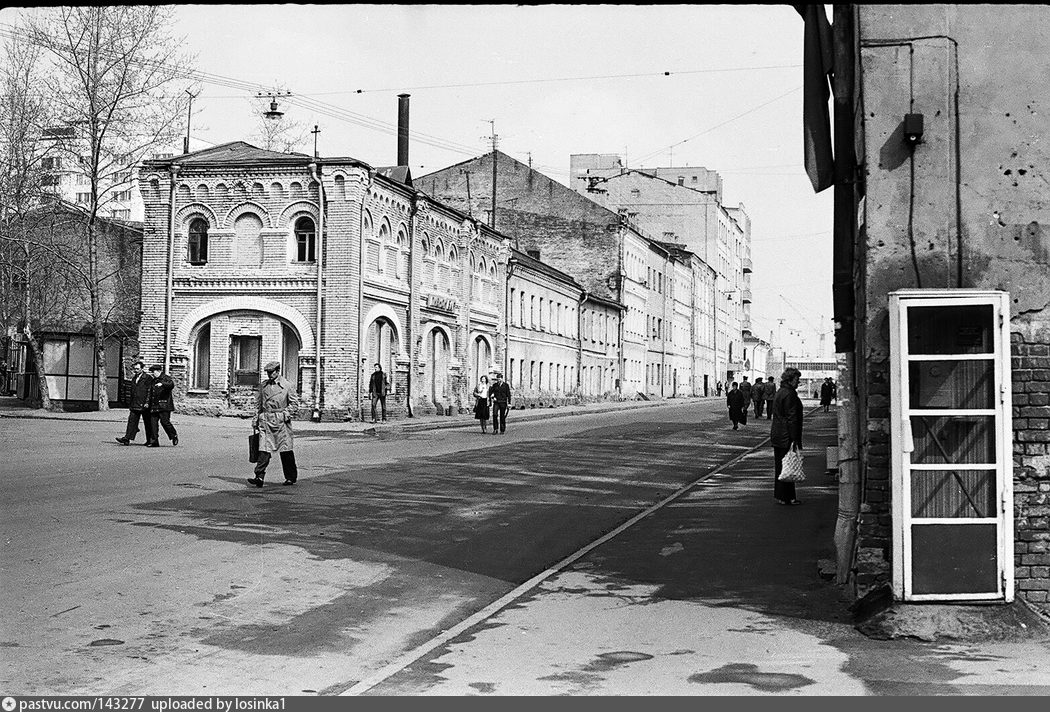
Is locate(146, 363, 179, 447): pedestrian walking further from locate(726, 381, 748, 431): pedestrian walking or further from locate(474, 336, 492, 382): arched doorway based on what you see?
locate(474, 336, 492, 382): arched doorway

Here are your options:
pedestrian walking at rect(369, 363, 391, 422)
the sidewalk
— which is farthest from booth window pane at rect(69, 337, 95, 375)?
pedestrian walking at rect(369, 363, 391, 422)

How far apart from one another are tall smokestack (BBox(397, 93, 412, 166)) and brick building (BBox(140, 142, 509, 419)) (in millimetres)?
13391

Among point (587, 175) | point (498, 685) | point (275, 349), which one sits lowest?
point (498, 685)

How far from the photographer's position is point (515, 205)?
68.2 metres

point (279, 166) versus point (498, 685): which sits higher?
point (279, 166)

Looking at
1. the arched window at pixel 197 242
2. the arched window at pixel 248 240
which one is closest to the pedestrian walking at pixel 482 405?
the arched window at pixel 248 240

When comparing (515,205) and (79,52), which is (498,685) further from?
(515,205)

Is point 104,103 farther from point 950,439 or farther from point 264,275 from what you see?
point 950,439

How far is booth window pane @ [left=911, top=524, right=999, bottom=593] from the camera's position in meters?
7.27

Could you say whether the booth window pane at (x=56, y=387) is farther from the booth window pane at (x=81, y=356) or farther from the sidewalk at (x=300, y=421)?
the sidewalk at (x=300, y=421)

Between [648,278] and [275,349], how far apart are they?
48800mm

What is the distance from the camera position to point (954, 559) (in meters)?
7.31

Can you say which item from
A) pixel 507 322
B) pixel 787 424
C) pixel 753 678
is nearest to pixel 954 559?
pixel 753 678
